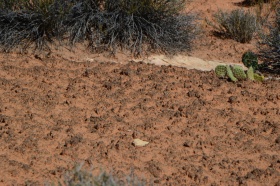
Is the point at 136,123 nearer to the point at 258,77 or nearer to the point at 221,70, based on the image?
the point at 221,70

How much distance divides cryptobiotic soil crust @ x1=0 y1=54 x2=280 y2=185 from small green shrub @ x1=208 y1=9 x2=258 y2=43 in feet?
8.52

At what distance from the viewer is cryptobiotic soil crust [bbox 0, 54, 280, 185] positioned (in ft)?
16.8

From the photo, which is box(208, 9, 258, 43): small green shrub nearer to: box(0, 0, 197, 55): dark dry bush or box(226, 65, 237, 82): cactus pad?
box(0, 0, 197, 55): dark dry bush

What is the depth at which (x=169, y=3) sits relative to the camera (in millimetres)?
9211

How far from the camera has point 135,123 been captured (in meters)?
6.04

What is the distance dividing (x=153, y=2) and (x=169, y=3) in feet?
1.25

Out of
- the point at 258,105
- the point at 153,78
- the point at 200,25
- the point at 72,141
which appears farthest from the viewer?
the point at 200,25

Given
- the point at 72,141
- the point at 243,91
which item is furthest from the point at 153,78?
the point at 72,141

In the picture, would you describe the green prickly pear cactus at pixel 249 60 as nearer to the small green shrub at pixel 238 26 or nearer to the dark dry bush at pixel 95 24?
the dark dry bush at pixel 95 24

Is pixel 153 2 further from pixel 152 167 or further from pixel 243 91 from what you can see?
pixel 152 167

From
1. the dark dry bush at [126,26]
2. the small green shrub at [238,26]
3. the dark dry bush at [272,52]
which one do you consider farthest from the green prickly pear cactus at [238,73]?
the small green shrub at [238,26]

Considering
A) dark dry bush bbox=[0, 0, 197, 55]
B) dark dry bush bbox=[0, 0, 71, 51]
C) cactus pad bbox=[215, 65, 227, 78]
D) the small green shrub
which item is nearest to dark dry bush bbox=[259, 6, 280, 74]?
the small green shrub

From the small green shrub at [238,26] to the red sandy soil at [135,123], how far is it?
8.29 ft

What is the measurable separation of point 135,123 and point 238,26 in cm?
453
